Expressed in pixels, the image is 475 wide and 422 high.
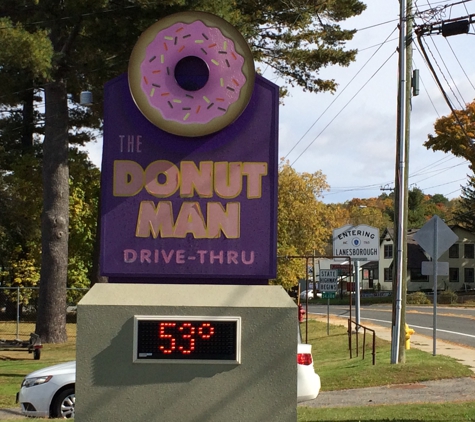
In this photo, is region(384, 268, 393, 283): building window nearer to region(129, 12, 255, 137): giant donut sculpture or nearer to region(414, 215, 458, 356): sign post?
region(414, 215, 458, 356): sign post

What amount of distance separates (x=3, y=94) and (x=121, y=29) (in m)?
6.49

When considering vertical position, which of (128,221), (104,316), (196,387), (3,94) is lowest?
(196,387)

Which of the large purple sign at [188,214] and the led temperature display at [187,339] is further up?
the large purple sign at [188,214]

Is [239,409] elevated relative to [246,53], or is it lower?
lower

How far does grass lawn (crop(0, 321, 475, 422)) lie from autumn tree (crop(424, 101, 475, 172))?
978 inches

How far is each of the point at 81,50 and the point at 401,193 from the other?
10812 mm

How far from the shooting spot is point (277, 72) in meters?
25.3

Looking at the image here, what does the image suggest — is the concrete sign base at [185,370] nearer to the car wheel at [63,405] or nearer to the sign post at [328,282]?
the car wheel at [63,405]

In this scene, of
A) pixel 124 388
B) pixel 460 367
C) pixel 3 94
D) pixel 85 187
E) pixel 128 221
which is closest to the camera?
pixel 124 388

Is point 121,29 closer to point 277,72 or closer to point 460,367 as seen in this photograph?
point 277,72

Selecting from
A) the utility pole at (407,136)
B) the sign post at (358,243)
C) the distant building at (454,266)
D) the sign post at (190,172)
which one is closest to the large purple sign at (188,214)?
the sign post at (190,172)

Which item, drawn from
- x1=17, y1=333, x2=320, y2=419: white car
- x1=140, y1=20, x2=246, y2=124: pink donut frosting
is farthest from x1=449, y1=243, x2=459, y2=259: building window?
x1=140, y1=20, x2=246, y2=124: pink donut frosting

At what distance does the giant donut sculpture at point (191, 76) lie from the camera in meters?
7.36

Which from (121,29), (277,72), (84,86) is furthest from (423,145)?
(121,29)
